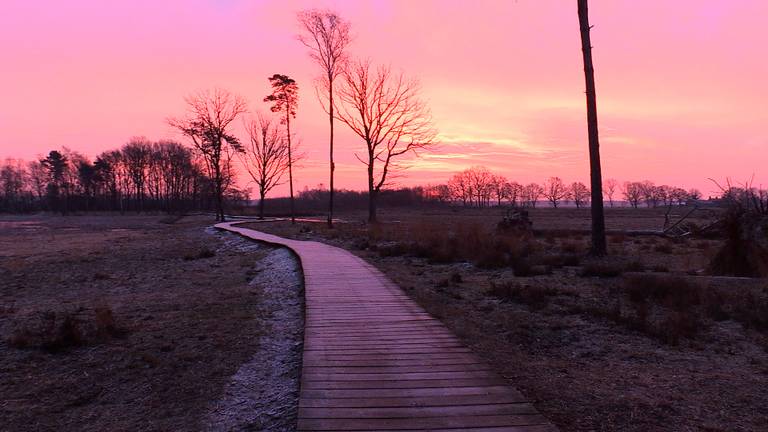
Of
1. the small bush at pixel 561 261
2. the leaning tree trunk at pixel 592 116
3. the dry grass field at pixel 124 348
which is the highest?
the leaning tree trunk at pixel 592 116

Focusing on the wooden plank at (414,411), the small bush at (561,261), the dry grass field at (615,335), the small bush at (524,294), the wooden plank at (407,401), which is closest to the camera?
the wooden plank at (414,411)

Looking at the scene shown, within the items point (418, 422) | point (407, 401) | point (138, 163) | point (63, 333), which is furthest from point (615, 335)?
point (138, 163)

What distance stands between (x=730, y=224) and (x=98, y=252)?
23.9 m

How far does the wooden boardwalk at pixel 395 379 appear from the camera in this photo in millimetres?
3934

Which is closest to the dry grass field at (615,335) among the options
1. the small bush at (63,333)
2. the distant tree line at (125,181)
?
the small bush at (63,333)

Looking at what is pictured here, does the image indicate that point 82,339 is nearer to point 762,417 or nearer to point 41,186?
point 762,417

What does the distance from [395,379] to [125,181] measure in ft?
377

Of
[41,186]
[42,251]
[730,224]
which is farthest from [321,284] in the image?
[41,186]

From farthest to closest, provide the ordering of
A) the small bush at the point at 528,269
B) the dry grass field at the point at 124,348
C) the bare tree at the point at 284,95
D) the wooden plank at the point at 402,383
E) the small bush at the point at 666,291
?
1. the bare tree at the point at 284,95
2. the small bush at the point at 528,269
3. the small bush at the point at 666,291
4. the dry grass field at the point at 124,348
5. the wooden plank at the point at 402,383

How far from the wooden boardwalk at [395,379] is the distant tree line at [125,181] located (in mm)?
85173

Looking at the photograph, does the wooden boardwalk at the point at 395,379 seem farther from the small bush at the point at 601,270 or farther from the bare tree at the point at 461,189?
the bare tree at the point at 461,189

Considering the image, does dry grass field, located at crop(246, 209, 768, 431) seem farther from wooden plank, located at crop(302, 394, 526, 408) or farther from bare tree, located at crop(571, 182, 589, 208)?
bare tree, located at crop(571, 182, 589, 208)

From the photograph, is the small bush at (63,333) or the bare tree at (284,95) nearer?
the small bush at (63,333)

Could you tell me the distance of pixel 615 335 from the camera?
7188 millimetres
